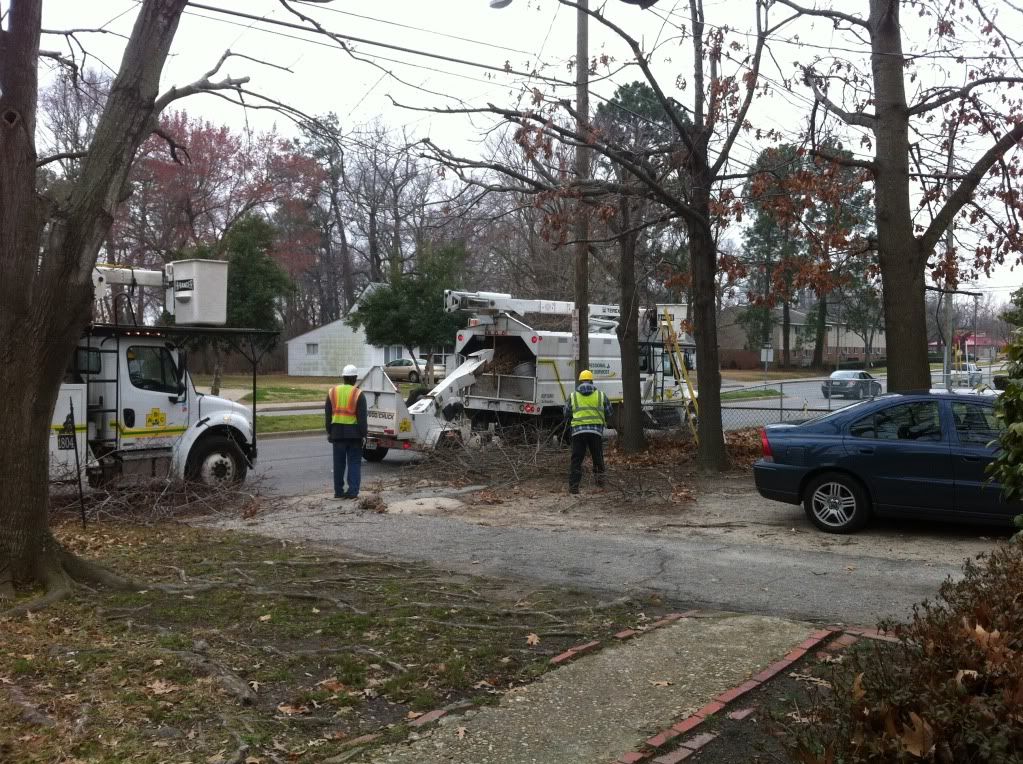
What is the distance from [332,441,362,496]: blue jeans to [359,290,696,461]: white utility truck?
3.54m

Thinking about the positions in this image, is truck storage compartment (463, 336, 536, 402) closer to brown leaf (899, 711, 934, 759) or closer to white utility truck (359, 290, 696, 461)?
white utility truck (359, 290, 696, 461)

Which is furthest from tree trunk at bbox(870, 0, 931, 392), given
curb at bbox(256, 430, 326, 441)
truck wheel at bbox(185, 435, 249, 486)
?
curb at bbox(256, 430, 326, 441)

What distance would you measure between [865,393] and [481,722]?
24.6 m

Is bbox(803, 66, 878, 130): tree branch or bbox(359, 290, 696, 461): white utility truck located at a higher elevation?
bbox(803, 66, 878, 130): tree branch

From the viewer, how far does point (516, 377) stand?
731 inches

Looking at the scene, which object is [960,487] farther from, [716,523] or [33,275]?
[33,275]

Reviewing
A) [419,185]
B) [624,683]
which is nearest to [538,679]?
[624,683]

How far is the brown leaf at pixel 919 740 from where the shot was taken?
9.58 feet

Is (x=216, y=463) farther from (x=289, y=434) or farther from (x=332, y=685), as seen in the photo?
(x=289, y=434)

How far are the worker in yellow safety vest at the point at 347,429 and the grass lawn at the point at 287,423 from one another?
1097 centimetres

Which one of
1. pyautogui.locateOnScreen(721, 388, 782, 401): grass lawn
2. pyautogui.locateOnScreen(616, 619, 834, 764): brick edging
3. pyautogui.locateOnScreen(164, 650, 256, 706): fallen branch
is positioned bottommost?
pyautogui.locateOnScreen(616, 619, 834, 764): brick edging

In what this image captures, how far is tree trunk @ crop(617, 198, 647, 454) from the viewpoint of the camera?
16453 millimetres

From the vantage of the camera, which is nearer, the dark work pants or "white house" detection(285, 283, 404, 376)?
the dark work pants

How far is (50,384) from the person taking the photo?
276 inches
